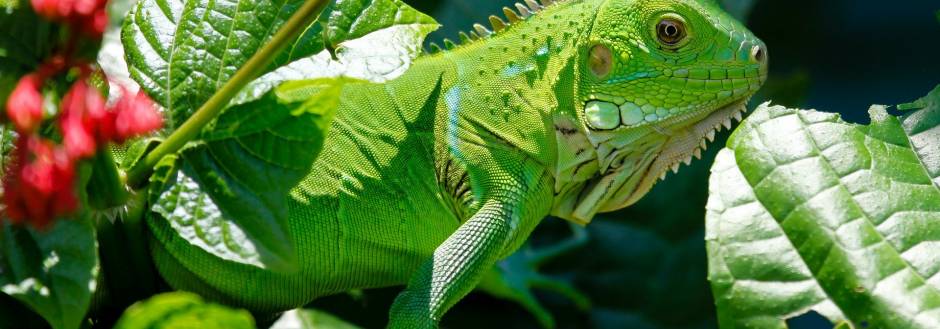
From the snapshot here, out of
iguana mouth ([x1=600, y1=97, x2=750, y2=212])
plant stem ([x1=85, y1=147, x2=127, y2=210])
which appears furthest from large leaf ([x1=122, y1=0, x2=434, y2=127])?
iguana mouth ([x1=600, y1=97, x2=750, y2=212])

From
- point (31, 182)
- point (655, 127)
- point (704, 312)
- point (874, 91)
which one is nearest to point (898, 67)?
point (874, 91)

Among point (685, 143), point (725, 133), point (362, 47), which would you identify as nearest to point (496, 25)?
point (685, 143)

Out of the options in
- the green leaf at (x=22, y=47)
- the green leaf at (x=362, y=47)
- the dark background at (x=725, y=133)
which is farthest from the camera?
the dark background at (x=725, y=133)

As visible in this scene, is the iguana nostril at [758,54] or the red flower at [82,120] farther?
the iguana nostril at [758,54]

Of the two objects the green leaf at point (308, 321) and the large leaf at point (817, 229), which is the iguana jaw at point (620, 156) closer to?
the large leaf at point (817, 229)

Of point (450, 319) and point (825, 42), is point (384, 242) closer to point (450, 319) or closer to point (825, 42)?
point (450, 319)

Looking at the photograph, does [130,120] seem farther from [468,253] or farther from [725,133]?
[725,133]

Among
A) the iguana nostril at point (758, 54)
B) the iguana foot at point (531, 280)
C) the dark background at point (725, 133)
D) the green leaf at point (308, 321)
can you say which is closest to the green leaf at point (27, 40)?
the green leaf at point (308, 321)
